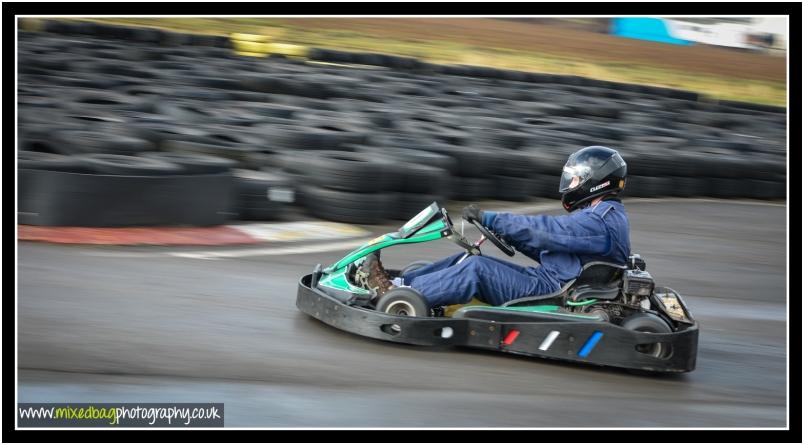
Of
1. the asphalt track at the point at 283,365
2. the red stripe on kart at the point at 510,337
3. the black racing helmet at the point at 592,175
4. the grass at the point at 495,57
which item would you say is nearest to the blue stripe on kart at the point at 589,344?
the asphalt track at the point at 283,365

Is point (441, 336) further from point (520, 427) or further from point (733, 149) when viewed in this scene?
point (733, 149)

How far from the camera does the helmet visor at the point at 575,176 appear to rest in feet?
18.0

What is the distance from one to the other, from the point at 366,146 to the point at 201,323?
5386mm

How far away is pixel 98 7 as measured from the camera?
711 centimetres

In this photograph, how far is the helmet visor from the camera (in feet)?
18.0

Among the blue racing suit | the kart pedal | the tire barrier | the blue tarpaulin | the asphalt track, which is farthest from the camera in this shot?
the blue tarpaulin

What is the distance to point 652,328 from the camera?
5.28 m

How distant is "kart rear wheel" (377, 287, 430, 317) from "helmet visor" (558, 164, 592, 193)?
1.05 m

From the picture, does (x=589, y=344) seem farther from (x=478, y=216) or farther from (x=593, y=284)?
(x=478, y=216)

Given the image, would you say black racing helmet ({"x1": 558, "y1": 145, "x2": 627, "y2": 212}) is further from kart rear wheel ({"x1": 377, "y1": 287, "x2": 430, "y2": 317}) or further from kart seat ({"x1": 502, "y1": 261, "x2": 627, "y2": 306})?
kart rear wheel ({"x1": 377, "y1": 287, "x2": 430, "y2": 317})

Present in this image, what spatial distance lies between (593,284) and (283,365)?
1.82m

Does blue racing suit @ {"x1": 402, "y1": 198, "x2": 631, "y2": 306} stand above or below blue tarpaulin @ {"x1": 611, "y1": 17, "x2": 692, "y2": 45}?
below

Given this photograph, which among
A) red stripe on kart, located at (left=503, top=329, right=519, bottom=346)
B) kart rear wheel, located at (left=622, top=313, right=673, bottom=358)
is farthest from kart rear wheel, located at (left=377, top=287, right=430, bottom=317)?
kart rear wheel, located at (left=622, top=313, right=673, bottom=358)

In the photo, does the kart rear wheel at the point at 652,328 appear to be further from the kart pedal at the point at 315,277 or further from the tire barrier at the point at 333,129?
the tire barrier at the point at 333,129
